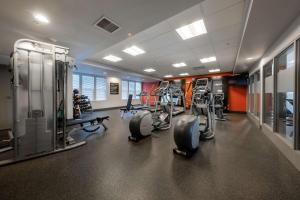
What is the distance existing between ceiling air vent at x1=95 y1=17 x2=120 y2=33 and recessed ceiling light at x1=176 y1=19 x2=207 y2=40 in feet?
5.24

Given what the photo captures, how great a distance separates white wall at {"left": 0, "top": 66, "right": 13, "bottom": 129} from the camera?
4.63m

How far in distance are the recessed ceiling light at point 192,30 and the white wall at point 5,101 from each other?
642 cm

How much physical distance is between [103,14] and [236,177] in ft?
11.3

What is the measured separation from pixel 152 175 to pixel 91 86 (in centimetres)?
843

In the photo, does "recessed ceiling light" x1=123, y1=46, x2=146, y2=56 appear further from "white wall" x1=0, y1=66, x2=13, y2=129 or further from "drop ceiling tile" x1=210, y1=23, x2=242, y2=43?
"white wall" x1=0, y1=66, x2=13, y2=129

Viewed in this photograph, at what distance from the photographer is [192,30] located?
326cm

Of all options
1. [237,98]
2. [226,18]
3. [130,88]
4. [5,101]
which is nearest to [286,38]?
[226,18]

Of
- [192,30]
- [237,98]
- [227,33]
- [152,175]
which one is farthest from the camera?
[237,98]

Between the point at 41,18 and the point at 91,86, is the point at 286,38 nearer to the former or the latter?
the point at 41,18

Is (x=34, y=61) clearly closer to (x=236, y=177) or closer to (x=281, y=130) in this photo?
(x=236, y=177)

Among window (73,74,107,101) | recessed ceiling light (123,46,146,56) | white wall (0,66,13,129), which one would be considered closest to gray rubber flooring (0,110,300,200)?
recessed ceiling light (123,46,146,56)

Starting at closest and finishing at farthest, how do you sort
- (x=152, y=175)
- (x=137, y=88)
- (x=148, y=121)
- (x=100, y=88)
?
(x=152, y=175), (x=148, y=121), (x=100, y=88), (x=137, y=88)

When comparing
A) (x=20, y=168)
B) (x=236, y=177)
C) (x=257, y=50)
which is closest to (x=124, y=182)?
(x=236, y=177)

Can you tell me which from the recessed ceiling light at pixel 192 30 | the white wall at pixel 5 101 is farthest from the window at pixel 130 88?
the recessed ceiling light at pixel 192 30
